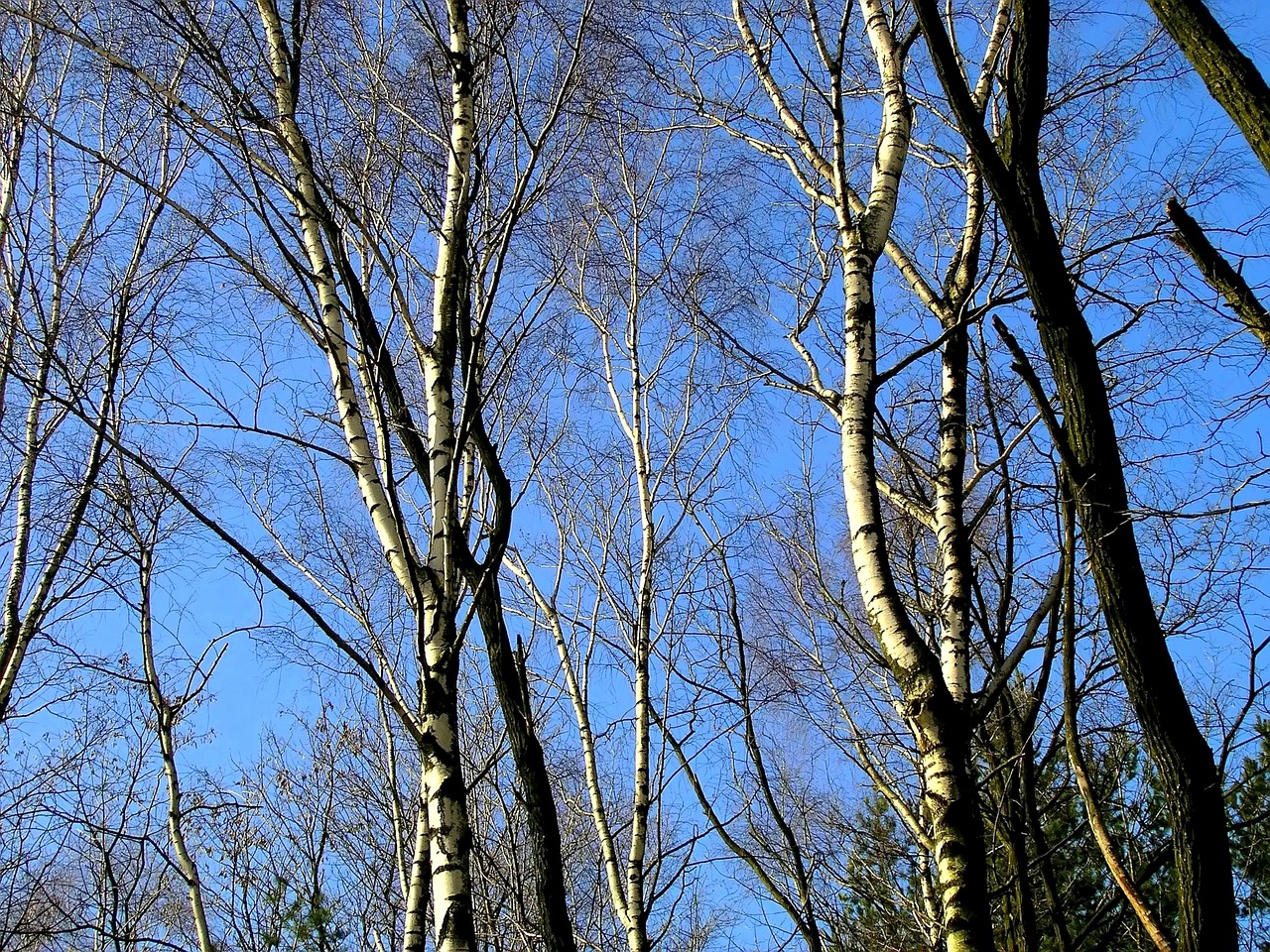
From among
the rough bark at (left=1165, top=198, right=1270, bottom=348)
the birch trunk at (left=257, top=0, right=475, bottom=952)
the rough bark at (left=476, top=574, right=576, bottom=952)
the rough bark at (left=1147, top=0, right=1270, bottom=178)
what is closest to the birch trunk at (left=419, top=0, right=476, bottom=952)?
the birch trunk at (left=257, top=0, right=475, bottom=952)

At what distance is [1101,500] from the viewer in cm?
276

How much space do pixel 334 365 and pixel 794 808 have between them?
5515mm

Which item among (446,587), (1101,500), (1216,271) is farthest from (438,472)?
(1216,271)

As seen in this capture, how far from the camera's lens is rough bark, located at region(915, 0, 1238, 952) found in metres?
2.48

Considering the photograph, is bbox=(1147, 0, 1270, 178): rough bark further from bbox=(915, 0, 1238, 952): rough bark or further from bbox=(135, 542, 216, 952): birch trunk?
bbox=(135, 542, 216, 952): birch trunk

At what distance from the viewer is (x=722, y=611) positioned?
6520mm

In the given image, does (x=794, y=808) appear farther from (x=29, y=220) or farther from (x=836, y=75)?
(x=29, y=220)

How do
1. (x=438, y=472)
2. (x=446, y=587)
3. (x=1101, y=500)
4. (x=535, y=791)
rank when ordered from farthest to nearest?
(x=535, y=791)
(x=438, y=472)
(x=446, y=587)
(x=1101, y=500)

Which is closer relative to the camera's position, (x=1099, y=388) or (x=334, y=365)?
(x=1099, y=388)

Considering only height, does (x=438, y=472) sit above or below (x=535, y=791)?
above

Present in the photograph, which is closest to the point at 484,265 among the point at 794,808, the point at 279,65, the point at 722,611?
the point at 279,65

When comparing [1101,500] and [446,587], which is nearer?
[1101,500]

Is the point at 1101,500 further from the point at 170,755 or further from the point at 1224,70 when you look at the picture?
the point at 170,755

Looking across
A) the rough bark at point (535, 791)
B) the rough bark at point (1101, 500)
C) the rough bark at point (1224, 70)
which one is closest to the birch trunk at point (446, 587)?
the rough bark at point (535, 791)
